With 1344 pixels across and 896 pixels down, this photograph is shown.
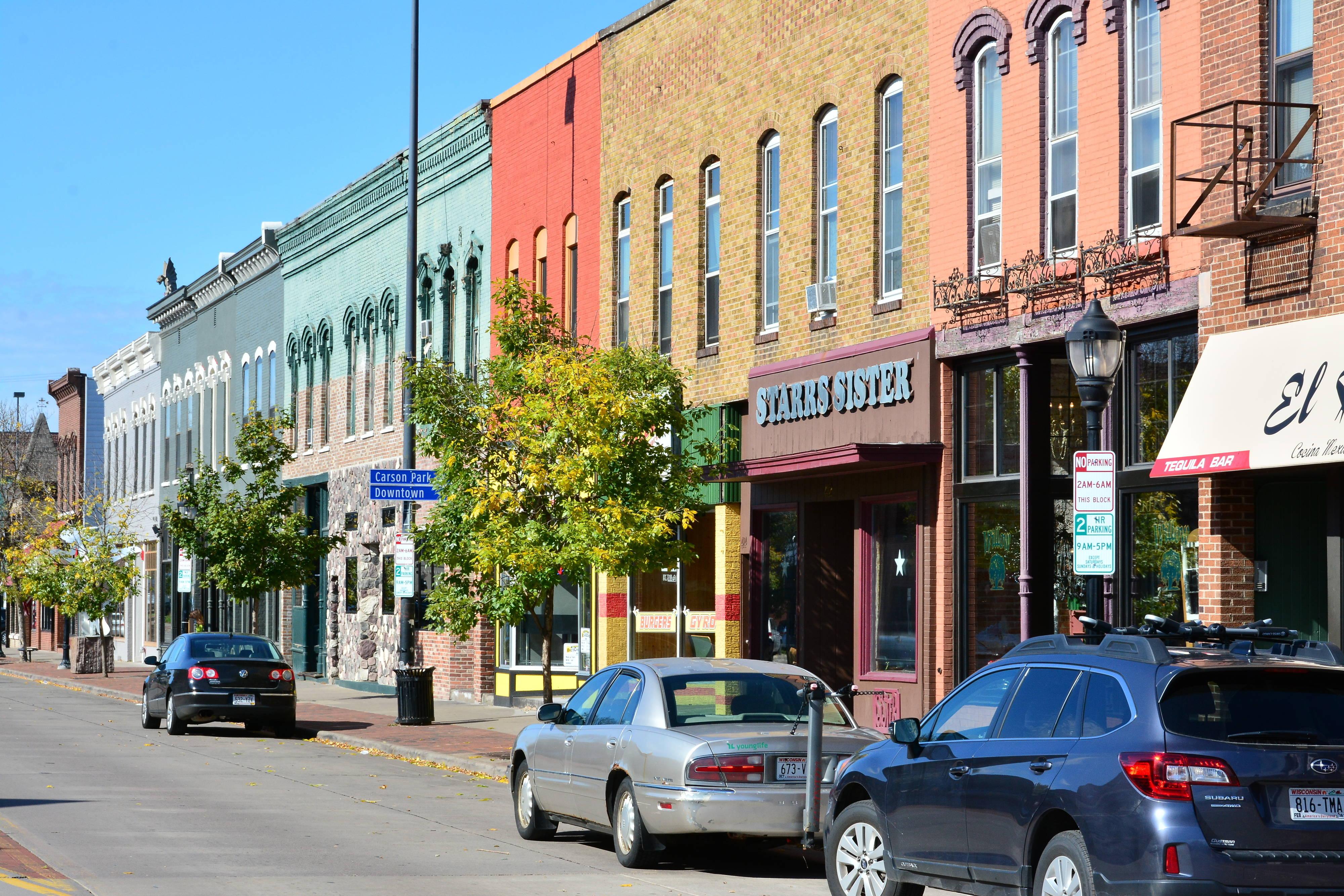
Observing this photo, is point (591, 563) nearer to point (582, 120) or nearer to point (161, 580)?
point (582, 120)

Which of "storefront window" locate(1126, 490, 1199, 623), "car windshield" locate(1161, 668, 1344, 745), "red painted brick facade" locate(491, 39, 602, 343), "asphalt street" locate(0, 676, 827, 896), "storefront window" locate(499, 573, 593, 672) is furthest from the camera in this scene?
"storefront window" locate(499, 573, 593, 672)

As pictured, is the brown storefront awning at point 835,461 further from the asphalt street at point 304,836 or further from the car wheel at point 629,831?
the car wheel at point 629,831

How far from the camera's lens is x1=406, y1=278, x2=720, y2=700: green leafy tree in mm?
20188

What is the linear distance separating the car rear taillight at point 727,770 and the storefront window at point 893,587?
8259 mm

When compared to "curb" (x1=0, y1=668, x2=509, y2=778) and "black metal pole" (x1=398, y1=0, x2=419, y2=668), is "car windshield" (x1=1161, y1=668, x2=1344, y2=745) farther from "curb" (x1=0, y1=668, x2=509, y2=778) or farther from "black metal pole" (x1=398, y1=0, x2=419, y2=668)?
"black metal pole" (x1=398, y1=0, x2=419, y2=668)

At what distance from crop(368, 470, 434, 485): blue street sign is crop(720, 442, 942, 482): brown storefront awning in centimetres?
461

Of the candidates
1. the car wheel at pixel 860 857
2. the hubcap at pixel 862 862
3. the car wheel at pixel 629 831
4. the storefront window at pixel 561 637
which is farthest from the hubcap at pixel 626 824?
the storefront window at pixel 561 637

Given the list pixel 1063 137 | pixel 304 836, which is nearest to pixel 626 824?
pixel 304 836

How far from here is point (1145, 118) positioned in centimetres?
1719

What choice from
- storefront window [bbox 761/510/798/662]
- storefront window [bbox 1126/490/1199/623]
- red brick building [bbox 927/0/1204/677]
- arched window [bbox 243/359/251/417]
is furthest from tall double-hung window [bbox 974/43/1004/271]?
arched window [bbox 243/359/251/417]

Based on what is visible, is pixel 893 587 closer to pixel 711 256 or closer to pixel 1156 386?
pixel 1156 386

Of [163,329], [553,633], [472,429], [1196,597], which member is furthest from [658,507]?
[163,329]

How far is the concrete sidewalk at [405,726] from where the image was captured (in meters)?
22.0

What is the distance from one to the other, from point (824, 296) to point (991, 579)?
4.55 metres
